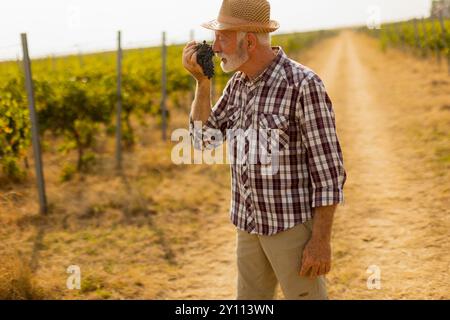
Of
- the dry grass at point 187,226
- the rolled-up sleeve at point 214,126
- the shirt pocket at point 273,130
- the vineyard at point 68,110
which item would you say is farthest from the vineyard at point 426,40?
the shirt pocket at point 273,130

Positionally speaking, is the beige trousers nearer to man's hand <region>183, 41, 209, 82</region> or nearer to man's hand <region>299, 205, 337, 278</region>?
man's hand <region>299, 205, 337, 278</region>

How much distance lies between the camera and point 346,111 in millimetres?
11523

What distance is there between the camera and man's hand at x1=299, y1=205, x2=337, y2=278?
72.6 inches

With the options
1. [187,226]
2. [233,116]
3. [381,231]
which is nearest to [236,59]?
[233,116]

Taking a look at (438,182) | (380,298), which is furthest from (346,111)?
(380,298)

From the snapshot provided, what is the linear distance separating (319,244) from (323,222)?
94mm

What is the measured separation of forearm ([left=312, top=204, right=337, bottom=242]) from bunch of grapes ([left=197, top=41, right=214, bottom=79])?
76 centimetres

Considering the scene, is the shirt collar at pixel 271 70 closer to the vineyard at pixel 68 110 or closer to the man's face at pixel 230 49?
the man's face at pixel 230 49

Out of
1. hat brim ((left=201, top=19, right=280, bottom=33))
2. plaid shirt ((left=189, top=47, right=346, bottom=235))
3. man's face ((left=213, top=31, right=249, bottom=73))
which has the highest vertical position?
hat brim ((left=201, top=19, right=280, bottom=33))

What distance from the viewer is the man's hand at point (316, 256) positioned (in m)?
1.87

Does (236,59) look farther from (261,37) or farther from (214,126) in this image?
(214,126)

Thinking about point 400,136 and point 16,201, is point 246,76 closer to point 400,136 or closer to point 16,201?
point 16,201

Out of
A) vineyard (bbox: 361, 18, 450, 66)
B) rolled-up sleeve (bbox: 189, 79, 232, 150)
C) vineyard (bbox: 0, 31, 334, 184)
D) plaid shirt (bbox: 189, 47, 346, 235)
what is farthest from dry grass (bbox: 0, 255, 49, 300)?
vineyard (bbox: 361, 18, 450, 66)

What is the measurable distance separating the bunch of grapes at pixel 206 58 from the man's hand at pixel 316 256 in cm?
85
